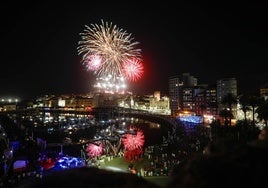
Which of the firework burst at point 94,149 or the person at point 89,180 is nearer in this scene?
the person at point 89,180

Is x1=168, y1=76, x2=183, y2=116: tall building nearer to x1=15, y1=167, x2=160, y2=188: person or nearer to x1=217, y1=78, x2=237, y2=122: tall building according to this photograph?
x1=217, y1=78, x2=237, y2=122: tall building

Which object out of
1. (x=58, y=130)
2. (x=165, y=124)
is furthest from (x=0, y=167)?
(x=165, y=124)

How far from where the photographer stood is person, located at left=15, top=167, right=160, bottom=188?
2010 millimetres

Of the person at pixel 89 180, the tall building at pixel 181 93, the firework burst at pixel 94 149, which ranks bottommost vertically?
the firework burst at pixel 94 149

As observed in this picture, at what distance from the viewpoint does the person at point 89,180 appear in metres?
2.01

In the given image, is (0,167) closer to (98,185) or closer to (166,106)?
(98,185)

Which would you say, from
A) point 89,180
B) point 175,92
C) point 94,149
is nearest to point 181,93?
point 175,92

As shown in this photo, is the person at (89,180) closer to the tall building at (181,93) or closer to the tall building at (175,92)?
the tall building at (181,93)

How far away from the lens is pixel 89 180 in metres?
2.03

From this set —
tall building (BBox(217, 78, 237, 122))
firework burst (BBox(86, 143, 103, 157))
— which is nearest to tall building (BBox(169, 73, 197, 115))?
tall building (BBox(217, 78, 237, 122))

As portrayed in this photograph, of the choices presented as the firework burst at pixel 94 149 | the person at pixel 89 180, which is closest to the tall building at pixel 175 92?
the firework burst at pixel 94 149

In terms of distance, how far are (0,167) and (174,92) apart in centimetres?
7786

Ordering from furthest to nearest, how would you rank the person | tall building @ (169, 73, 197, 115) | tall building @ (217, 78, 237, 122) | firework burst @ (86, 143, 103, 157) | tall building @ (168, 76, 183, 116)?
tall building @ (168, 76, 183, 116) < tall building @ (169, 73, 197, 115) < tall building @ (217, 78, 237, 122) < firework burst @ (86, 143, 103, 157) < the person

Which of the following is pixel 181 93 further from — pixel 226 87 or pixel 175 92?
pixel 226 87
